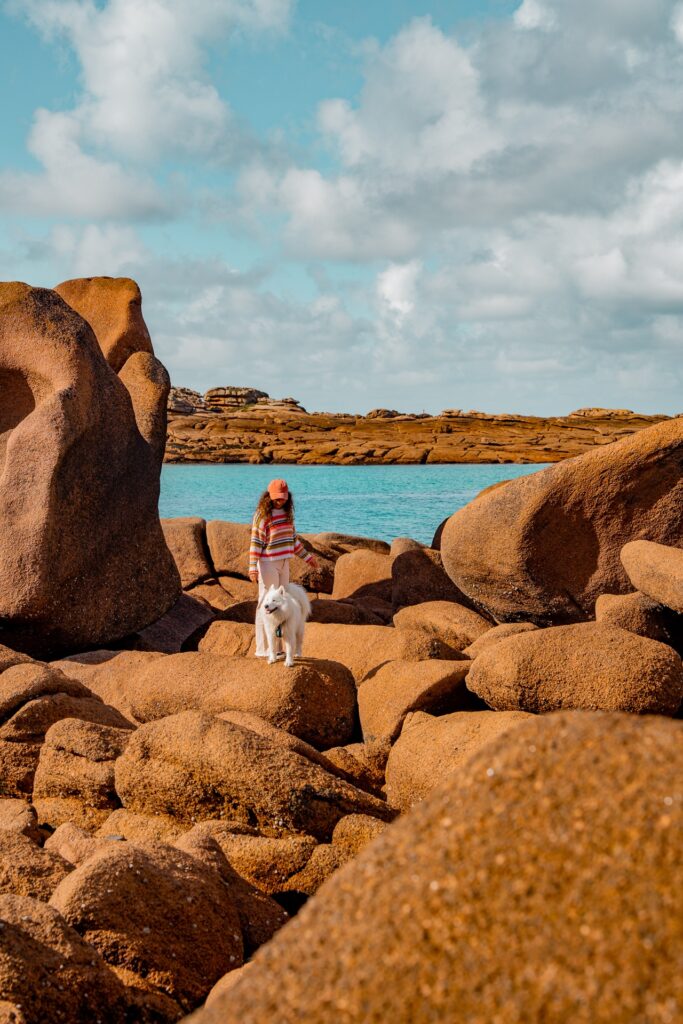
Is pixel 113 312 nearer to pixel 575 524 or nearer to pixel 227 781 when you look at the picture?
pixel 575 524

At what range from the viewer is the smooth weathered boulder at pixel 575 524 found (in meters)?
11.3

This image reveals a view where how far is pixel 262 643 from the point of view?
10.0 metres

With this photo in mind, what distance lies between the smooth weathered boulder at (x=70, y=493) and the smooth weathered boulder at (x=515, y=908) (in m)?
10.4

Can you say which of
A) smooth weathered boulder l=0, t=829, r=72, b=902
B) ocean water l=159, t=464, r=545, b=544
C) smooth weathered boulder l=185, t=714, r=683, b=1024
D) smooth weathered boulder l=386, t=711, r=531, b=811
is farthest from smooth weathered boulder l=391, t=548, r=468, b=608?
ocean water l=159, t=464, r=545, b=544

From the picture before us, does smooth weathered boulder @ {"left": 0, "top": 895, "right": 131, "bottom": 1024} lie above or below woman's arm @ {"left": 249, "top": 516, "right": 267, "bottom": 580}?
below

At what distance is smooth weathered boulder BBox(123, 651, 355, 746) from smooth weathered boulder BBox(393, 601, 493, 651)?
8.09 ft

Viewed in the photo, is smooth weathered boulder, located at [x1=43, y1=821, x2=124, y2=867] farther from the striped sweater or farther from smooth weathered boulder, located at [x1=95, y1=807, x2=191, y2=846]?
the striped sweater

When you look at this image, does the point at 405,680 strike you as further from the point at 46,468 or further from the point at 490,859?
the point at 490,859

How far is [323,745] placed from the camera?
345 inches

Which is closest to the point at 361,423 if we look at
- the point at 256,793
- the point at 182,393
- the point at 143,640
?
the point at 182,393

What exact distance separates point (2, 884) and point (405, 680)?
14.1 ft

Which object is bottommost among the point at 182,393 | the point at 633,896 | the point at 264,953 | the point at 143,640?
the point at 143,640

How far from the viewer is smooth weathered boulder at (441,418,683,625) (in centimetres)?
1127

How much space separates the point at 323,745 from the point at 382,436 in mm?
78506
